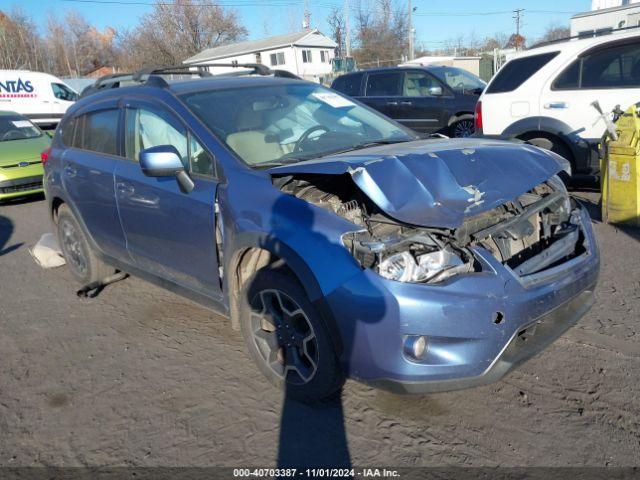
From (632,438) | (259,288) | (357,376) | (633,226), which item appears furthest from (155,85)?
(633,226)

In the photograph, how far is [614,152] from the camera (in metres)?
5.54

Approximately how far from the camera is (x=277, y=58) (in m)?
51.0

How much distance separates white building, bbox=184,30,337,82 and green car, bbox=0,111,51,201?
40272 mm

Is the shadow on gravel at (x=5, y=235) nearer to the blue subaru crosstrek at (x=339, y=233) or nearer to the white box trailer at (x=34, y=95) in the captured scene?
the blue subaru crosstrek at (x=339, y=233)

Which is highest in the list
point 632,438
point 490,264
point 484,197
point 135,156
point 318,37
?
point 318,37

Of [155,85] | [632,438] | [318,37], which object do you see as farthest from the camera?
[318,37]

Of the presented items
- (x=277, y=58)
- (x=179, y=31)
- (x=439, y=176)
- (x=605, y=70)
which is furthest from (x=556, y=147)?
(x=179, y=31)

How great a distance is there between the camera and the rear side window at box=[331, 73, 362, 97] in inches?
467

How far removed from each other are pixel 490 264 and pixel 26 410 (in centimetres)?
281

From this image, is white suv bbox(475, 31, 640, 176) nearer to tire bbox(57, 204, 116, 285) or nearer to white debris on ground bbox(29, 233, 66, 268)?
tire bbox(57, 204, 116, 285)

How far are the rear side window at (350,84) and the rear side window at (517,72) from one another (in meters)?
4.74

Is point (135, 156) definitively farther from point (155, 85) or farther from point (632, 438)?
point (632, 438)

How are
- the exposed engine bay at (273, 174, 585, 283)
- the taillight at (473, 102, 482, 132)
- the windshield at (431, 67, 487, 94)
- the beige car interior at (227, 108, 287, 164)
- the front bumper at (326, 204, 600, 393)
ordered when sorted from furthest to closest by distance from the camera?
1. the windshield at (431, 67, 487, 94)
2. the taillight at (473, 102, 482, 132)
3. the beige car interior at (227, 108, 287, 164)
4. the exposed engine bay at (273, 174, 585, 283)
5. the front bumper at (326, 204, 600, 393)

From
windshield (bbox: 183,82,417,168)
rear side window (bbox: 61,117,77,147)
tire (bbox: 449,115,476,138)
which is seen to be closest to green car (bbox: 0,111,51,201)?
rear side window (bbox: 61,117,77,147)
